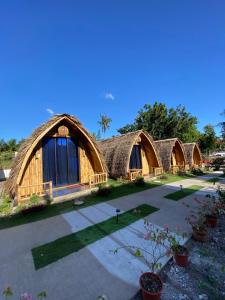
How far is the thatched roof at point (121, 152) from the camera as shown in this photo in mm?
13552

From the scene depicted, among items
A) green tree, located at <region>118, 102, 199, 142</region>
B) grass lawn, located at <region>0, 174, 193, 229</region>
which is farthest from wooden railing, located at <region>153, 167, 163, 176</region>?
green tree, located at <region>118, 102, 199, 142</region>

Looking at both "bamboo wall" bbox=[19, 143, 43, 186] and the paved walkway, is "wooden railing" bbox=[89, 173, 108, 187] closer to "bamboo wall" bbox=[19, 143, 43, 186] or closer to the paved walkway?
"bamboo wall" bbox=[19, 143, 43, 186]

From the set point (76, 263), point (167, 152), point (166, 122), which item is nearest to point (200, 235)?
point (76, 263)

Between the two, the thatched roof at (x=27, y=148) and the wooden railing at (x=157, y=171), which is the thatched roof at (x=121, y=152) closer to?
the wooden railing at (x=157, y=171)

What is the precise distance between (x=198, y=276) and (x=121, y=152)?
11.0 metres

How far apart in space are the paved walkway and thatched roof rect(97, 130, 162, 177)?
7.10m

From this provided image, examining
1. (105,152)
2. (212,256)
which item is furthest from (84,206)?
(105,152)

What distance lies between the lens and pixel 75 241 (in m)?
4.85

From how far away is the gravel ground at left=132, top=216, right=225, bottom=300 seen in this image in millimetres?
3027

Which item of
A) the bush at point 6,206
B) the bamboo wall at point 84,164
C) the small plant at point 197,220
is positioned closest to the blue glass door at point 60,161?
the bamboo wall at point 84,164

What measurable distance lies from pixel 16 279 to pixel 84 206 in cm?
452

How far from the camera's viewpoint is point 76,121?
1033 cm

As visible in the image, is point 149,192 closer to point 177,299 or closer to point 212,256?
point 212,256

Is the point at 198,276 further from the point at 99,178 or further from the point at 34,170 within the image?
the point at 34,170
